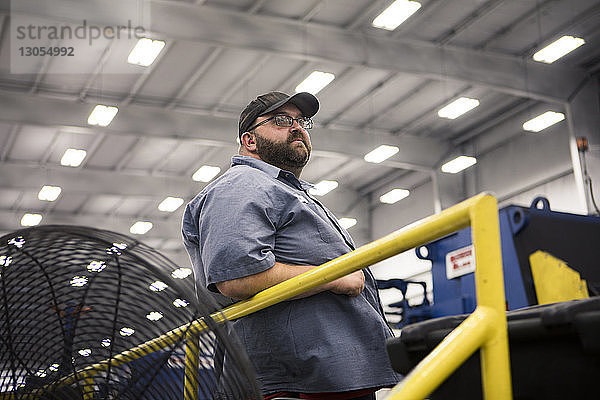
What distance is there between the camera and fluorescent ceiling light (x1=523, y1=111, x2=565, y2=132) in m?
10.1

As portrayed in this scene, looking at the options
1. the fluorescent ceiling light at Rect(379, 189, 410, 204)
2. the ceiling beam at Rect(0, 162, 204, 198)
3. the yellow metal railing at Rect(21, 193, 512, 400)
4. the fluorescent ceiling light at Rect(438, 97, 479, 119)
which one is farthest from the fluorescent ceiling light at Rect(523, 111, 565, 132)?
the yellow metal railing at Rect(21, 193, 512, 400)

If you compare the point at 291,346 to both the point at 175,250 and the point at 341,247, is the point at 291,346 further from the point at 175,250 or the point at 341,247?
the point at 175,250

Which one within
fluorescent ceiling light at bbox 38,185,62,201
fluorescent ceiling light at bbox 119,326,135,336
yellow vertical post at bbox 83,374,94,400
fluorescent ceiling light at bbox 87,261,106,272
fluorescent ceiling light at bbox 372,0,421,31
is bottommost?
yellow vertical post at bbox 83,374,94,400

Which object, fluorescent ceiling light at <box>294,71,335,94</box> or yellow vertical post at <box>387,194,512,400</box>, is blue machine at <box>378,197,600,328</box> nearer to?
yellow vertical post at <box>387,194,512,400</box>

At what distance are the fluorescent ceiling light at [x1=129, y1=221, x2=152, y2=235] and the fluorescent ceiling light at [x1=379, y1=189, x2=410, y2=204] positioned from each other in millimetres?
4931

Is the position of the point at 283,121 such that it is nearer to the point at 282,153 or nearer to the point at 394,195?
the point at 282,153

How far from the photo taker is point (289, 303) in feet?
6.35

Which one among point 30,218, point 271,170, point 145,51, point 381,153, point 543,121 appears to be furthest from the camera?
point 30,218

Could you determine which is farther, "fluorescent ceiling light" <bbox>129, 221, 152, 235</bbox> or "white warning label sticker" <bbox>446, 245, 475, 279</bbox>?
"fluorescent ceiling light" <bbox>129, 221, 152, 235</bbox>

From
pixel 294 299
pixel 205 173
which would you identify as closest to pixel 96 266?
pixel 294 299

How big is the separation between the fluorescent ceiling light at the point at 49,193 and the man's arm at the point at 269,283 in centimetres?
1174

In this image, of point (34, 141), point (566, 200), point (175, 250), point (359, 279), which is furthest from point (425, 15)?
point (175, 250)

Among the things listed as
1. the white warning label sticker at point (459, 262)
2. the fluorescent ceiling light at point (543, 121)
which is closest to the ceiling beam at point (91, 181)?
the fluorescent ceiling light at point (543, 121)

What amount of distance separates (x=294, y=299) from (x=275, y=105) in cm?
89
